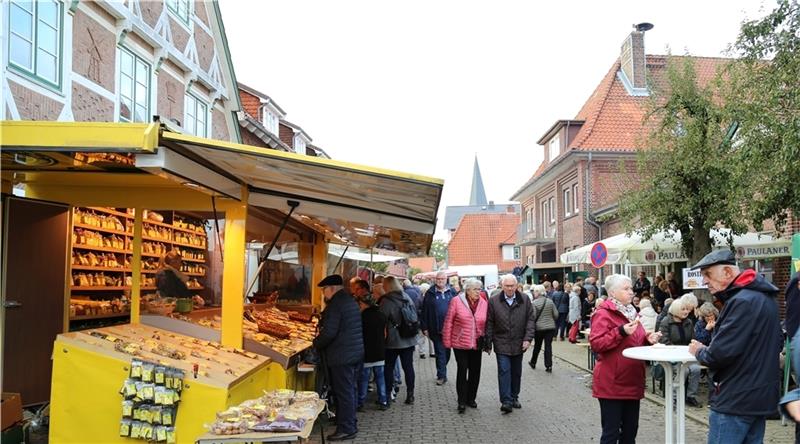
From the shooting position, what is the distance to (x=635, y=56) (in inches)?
1222

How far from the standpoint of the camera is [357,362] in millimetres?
7469

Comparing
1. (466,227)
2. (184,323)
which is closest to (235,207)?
(184,323)

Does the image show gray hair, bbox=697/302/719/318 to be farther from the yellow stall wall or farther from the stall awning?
the yellow stall wall

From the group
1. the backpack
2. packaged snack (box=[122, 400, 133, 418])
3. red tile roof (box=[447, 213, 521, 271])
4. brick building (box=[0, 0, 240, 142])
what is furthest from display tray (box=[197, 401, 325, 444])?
red tile roof (box=[447, 213, 521, 271])

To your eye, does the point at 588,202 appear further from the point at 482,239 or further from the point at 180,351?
the point at 482,239

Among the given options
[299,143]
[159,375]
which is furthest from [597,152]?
[159,375]

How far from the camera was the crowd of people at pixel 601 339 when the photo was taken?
4406 mm

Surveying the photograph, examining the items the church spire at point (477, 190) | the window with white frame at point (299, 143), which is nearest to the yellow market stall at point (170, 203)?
the window with white frame at point (299, 143)

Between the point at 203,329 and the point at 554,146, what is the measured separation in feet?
96.1

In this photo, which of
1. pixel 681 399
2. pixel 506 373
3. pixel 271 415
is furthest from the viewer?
pixel 506 373

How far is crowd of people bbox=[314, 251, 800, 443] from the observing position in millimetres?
4406

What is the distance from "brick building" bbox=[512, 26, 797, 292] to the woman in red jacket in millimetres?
19886

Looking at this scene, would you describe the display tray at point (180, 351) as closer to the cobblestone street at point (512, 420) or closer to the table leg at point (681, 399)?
the cobblestone street at point (512, 420)

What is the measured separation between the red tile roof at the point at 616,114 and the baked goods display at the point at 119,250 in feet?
73.1
